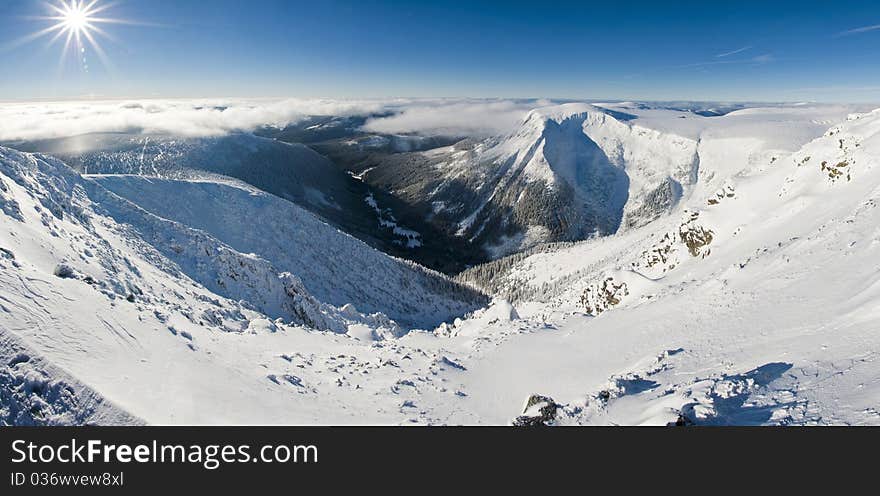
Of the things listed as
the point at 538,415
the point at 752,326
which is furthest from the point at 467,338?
the point at 752,326

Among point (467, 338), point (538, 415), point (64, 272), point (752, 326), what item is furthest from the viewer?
point (467, 338)

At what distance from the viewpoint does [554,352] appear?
25.0 meters

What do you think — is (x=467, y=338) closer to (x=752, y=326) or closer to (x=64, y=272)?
(x=752, y=326)

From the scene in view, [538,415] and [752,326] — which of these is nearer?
[538,415]

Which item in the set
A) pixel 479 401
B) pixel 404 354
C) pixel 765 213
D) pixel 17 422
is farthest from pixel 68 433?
pixel 765 213

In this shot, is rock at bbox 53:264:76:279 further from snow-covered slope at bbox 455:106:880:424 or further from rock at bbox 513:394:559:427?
rock at bbox 513:394:559:427

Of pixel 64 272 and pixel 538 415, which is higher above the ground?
pixel 64 272

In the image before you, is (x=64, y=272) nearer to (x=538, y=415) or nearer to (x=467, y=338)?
(x=538, y=415)

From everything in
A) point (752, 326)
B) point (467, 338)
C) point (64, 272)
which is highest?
point (64, 272)

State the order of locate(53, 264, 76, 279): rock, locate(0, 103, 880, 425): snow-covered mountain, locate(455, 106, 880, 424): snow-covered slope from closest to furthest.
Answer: locate(0, 103, 880, 425): snow-covered mountain, locate(455, 106, 880, 424): snow-covered slope, locate(53, 264, 76, 279): rock

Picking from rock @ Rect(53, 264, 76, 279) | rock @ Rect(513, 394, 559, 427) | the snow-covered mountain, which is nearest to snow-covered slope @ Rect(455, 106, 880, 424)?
the snow-covered mountain

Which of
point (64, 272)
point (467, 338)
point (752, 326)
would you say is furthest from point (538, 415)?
point (64, 272)

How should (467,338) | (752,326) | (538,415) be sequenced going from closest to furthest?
(538,415) < (752,326) < (467,338)

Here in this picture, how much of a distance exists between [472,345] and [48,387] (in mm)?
22315
